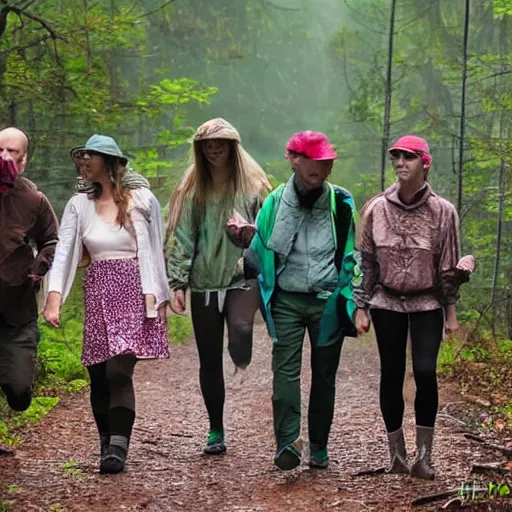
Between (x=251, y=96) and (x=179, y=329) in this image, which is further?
(x=251, y=96)

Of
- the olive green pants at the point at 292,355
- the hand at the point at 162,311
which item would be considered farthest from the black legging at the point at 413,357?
the hand at the point at 162,311

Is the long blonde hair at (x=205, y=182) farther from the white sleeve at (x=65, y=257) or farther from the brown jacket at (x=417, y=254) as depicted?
the brown jacket at (x=417, y=254)

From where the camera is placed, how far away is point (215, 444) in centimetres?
717

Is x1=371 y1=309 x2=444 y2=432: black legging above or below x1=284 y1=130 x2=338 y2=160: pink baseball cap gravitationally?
below

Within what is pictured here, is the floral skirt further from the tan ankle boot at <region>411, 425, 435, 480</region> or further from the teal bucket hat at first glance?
the tan ankle boot at <region>411, 425, 435, 480</region>

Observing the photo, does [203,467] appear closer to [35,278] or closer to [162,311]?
[162,311]

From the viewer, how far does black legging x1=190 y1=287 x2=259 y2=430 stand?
22.5 ft

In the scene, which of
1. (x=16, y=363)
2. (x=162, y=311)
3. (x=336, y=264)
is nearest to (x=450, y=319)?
(x=336, y=264)

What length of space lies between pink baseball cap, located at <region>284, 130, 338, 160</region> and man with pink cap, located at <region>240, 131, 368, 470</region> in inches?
4.7

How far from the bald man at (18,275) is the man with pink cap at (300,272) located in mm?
1417

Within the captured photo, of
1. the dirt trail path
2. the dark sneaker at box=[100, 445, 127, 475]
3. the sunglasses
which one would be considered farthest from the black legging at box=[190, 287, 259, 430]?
the sunglasses

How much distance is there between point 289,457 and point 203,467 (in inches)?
35.1

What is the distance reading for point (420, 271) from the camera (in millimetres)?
6035

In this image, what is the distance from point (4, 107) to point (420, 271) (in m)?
7.60
